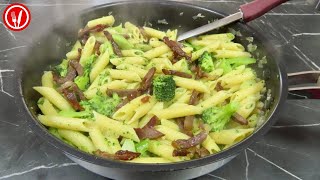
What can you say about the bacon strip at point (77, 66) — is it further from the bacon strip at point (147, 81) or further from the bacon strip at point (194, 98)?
the bacon strip at point (194, 98)

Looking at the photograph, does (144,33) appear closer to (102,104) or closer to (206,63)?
(206,63)

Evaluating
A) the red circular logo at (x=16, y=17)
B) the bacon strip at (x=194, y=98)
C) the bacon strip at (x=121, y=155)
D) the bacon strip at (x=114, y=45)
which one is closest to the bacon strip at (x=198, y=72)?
the bacon strip at (x=194, y=98)

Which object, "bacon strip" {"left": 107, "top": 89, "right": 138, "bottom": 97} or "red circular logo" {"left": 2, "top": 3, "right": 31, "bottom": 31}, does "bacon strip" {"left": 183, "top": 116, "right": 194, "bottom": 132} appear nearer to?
"bacon strip" {"left": 107, "top": 89, "right": 138, "bottom": 97}

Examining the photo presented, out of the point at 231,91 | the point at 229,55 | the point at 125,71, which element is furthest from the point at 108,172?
the point at 229,55

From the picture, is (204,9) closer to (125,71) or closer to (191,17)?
(191,17)

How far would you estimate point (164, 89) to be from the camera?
168 centimetres

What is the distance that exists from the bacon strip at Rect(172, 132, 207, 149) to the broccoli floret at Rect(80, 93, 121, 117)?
0.31 m

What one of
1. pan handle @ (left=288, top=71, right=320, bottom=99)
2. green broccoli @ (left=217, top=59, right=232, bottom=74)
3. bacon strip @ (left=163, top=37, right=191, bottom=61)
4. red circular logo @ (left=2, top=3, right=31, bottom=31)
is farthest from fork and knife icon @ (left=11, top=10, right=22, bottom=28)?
pan handle @ (left=288, top=71, right=320, bottom=99)

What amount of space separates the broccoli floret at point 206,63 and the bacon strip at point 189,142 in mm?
478

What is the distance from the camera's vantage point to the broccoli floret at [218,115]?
1620 millimetres

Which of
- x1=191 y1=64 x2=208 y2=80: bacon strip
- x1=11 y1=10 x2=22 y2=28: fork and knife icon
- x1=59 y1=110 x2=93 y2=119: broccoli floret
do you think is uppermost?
x1=11 y1=10 x2=22 y2=28: fork and knife icon

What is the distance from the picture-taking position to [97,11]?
6.91 feet

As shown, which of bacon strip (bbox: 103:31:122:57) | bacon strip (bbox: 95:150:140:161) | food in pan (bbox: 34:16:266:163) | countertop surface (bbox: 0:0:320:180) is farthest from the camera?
bacon strip (bbox: 103:31:122:57)

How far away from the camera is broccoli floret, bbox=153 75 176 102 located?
1677 mm
